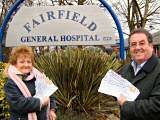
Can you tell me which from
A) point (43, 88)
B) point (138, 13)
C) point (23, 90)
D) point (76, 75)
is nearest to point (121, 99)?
point (43, 88)

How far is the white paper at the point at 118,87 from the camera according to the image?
3686mm

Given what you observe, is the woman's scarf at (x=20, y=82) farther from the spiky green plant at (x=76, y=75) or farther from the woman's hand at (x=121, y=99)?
the spiky green plant at (x=76, y=75)

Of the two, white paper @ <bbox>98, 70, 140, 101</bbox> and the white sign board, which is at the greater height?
the white sign board

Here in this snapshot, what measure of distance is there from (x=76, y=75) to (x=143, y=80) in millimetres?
5117

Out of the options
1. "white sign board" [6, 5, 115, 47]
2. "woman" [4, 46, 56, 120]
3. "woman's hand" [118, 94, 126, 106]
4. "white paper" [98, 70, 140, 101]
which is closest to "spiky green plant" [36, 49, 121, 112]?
"white sign board" [6, 5, 115, 47]

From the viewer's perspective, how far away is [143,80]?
368 cm

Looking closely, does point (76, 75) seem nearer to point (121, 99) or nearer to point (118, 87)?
point (118, 87)

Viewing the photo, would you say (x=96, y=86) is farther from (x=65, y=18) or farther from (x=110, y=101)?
(x=65, y=18)

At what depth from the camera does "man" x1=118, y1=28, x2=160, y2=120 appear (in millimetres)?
3531

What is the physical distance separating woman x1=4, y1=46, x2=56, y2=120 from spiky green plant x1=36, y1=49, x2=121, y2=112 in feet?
12.8

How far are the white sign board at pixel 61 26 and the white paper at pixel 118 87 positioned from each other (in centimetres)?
684

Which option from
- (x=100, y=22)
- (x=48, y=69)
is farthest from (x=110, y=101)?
(x=100, y=22)

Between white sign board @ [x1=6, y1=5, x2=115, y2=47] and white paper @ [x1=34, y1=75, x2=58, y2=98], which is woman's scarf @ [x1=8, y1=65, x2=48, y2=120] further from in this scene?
white sign board @ [x1=6, y1=5, x2=115, y2=47]

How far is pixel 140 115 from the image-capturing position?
3539 millimetres
